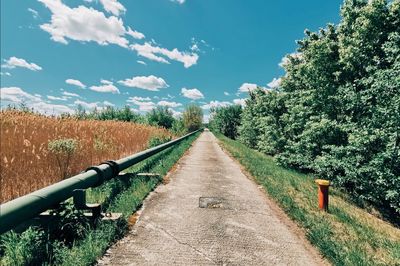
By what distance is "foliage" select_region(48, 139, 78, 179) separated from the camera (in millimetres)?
7125

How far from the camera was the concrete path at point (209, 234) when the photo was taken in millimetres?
4016

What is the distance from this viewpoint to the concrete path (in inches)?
158

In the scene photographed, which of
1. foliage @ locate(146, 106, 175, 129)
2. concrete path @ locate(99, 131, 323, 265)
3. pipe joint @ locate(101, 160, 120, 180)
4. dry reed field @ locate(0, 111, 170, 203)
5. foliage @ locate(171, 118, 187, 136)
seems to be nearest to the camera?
concrete path @ locate(99, 131, 323, 265)

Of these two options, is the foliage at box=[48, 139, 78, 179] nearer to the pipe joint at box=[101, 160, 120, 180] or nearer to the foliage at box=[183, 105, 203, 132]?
the pipe joint at box=[101, 160, 120, 180]

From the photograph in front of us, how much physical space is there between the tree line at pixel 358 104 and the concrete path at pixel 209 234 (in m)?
5.10

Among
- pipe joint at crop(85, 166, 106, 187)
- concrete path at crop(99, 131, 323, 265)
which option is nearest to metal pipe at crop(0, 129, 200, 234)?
pipe joint at crop(85, 166, 106, 187)

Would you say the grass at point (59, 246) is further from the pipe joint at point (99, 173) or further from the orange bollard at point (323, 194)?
the orange bollard at point (323, 194)

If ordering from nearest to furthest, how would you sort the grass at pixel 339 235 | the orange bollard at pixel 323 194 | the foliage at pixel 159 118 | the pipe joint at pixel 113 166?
the grass at pixel 339 235, the pipe joint at pixel 113 166, the orange bollard at pixel 323 194, the foliage at pixel 159 118

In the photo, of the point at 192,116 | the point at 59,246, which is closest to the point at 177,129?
the point at 192,116

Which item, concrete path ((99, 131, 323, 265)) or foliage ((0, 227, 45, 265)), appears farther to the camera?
concrete path ((99, 131, 323, 265))

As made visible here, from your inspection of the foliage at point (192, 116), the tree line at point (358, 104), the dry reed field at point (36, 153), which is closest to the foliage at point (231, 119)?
the foliage at point (192, 116)

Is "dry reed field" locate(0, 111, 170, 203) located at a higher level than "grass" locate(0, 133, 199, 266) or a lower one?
higher

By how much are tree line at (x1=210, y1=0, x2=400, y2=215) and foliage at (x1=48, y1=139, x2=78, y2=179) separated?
9057mm

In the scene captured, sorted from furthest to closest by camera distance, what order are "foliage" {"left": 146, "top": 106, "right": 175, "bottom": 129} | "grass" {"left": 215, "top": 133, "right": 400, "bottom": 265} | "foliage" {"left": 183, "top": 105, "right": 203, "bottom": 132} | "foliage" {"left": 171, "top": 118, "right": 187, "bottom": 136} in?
"foliage" {"left": 183, "top": 105, "right": 203, "bottom": 132}
"foliage" {"left": 146, "top": 106, "right": 175, "bottom": 129}
"foliage" {"left": 171, "top": 118, "right": 187, "bottom": 136}
"grass" {"left": 215, "top": 133, "right": 400, "bottom": 265}
